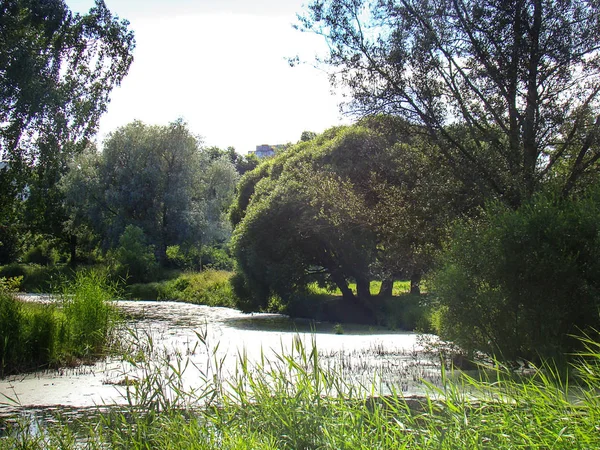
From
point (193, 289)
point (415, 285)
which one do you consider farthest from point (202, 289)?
point (415, 285)

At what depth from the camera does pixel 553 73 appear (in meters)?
15.4

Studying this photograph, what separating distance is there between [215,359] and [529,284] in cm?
725

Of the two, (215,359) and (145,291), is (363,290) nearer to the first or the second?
(145,291)

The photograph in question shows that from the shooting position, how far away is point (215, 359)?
240 inches

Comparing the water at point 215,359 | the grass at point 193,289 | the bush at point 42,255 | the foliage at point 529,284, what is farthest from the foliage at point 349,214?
the bush at point 42,255

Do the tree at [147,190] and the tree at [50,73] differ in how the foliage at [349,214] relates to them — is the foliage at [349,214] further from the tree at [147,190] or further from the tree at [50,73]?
Result: the tree at [147,190]

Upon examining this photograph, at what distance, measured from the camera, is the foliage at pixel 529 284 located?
11.1 m

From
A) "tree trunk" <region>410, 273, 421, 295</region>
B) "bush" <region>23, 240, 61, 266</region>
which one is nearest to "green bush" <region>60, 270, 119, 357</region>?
"tree trunk" <region>410, 273, 421, 295</region>

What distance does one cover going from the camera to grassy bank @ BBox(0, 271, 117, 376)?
11.7 meters

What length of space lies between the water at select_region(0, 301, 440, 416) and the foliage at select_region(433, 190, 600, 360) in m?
1.26

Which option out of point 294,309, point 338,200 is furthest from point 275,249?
point 338,200

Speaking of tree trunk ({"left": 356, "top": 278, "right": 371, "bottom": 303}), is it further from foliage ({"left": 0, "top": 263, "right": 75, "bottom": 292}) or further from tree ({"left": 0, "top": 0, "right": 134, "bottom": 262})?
foliage ({"left": 0, "top": 263, "right": 75, "bottom": 292})

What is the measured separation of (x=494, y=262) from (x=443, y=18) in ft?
23.4

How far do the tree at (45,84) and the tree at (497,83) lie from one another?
5.91 metres
